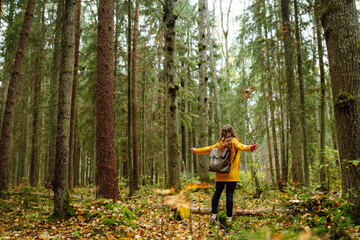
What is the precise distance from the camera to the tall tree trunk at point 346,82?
12.1 ft

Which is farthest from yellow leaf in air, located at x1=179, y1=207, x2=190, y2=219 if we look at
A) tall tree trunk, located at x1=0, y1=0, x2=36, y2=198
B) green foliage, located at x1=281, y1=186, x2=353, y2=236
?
tall tree trunk, located at x1=0, y1=0, x2=36, y2=198

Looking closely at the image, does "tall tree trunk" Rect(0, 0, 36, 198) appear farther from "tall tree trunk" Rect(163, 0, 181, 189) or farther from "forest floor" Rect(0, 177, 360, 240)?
"tall tree trunk" Rect(163, 0, 181, 189)

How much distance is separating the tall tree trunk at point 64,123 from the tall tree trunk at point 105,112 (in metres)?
0.79

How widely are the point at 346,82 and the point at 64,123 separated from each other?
594 cm

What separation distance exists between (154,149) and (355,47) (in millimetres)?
15082

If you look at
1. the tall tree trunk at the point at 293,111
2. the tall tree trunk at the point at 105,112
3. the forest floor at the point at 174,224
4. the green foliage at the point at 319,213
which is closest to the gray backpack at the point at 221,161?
the forest floor at the point at 174,224

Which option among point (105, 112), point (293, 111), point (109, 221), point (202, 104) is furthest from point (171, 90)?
point (293, 111)

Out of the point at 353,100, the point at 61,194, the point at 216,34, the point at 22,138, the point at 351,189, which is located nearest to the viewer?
the point at 351,189

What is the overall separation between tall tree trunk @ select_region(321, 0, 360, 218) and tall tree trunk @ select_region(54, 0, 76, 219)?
5753 millimetres

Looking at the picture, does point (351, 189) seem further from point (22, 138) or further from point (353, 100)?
point (22, 138)

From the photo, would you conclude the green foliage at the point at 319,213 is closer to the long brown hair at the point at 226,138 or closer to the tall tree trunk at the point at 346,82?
the tall tree trunk at the point at 346,82

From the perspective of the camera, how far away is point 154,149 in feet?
57.8

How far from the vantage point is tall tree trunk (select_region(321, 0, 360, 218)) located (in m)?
3.67

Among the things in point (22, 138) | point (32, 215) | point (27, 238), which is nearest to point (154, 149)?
point (22, 138)
